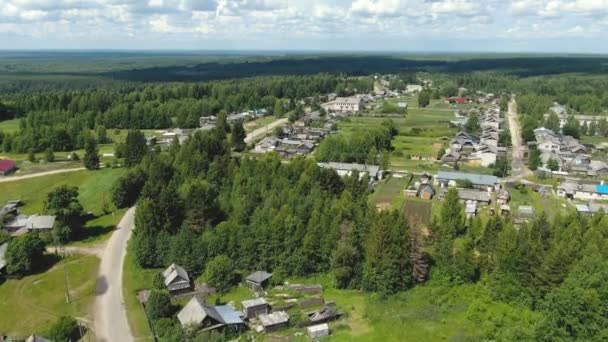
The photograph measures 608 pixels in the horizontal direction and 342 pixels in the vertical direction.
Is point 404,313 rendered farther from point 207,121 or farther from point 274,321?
point 207,121

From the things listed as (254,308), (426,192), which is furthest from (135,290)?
(426,192)

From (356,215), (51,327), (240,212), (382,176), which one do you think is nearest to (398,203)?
(382,176)

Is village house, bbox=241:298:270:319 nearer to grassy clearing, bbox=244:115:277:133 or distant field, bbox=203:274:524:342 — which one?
distant field, bbox=203:274:524:342

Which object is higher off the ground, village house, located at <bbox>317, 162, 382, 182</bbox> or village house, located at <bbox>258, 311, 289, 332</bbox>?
village house, located at <bbox>317, 162, 382, 182</bbox>

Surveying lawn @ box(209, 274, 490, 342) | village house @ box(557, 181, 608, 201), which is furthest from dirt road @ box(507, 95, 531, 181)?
lawn @ box(209, 274, 490, 342)

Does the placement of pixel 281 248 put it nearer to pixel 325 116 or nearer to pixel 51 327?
pixel 51 327

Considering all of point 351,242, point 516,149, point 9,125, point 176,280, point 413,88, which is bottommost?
point 176,280

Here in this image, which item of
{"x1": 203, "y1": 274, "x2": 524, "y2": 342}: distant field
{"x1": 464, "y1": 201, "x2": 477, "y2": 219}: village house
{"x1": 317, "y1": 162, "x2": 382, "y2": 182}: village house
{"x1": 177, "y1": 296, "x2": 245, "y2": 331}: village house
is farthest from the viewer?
{"x1": 317, "y1": 162, "x2": 382, "y2": 182}: village house
